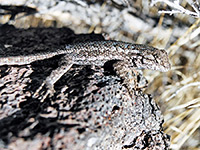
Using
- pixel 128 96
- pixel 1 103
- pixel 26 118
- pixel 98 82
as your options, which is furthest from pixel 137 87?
pixel 1 103

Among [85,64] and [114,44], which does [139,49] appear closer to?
[114,44]

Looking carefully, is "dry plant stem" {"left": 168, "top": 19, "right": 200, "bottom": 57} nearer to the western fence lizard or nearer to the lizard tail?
the western fence lizard

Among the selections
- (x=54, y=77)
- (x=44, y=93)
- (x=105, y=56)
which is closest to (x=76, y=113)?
(x=44, y=93)

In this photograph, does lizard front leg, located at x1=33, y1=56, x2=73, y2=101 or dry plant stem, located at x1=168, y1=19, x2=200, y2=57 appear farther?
dry plant stem, located at x1=168, y1=19, x2=200, y2=57

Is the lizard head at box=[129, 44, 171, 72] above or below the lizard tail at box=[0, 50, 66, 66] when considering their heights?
above

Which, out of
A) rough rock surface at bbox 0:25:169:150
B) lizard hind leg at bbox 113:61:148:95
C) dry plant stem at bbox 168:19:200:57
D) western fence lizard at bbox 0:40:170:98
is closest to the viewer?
rough rock surface at bbox 0:25:169:150

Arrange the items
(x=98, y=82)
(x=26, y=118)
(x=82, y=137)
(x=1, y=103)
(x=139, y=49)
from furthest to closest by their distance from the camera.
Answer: (x=139, y=49) → (x=98, y=82) → (x=1, y=103) → (x=26, y=118) → (x=82, y=137)

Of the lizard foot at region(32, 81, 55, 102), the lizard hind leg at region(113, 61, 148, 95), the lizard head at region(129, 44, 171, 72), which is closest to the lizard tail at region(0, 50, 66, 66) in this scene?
the lizard foot at region(32, 81, 55, 102)
